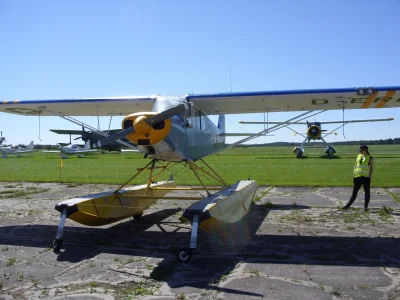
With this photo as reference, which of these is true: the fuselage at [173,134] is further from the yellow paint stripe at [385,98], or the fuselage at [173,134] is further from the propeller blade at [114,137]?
the yellow paint stripe at [385,98]

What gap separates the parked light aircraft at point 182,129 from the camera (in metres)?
5.88

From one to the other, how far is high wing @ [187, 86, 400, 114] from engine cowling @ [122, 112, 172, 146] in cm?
202

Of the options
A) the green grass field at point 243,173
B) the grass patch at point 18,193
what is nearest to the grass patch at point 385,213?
the green grass field at point 243,173

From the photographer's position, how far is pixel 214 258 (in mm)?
5441

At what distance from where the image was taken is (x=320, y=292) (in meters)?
4.07

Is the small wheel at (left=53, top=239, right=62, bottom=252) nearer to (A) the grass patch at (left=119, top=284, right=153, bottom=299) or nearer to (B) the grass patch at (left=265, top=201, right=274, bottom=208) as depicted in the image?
(A) the grass patch at (left=119, top=284, right=153, bottom=299)

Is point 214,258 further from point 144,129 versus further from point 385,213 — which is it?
point 385,213

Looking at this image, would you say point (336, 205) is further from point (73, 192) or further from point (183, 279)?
point (73, 192)

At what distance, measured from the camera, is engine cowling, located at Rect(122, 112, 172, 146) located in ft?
18.9

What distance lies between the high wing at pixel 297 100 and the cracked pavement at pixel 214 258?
265 cm

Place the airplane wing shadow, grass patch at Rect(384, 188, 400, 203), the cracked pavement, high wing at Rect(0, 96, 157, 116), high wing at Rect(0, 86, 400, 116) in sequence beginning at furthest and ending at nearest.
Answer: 1. grass patch at Rect(384, 188, 400, 203)
2. high wing at Rect(0, 96, 157, 116)
3. high wing at Rect(0, 86, 400, 116)
4. the airplane wing shadow
5. the cracked pavement

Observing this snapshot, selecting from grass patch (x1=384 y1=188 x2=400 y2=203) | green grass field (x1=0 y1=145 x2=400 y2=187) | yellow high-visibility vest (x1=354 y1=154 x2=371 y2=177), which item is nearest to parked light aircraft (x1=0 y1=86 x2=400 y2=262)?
yellow high-visibility vest (x1=354 y1=154 x2=371 y2=177)

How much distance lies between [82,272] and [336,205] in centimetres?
735

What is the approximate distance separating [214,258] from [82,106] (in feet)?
19.3
